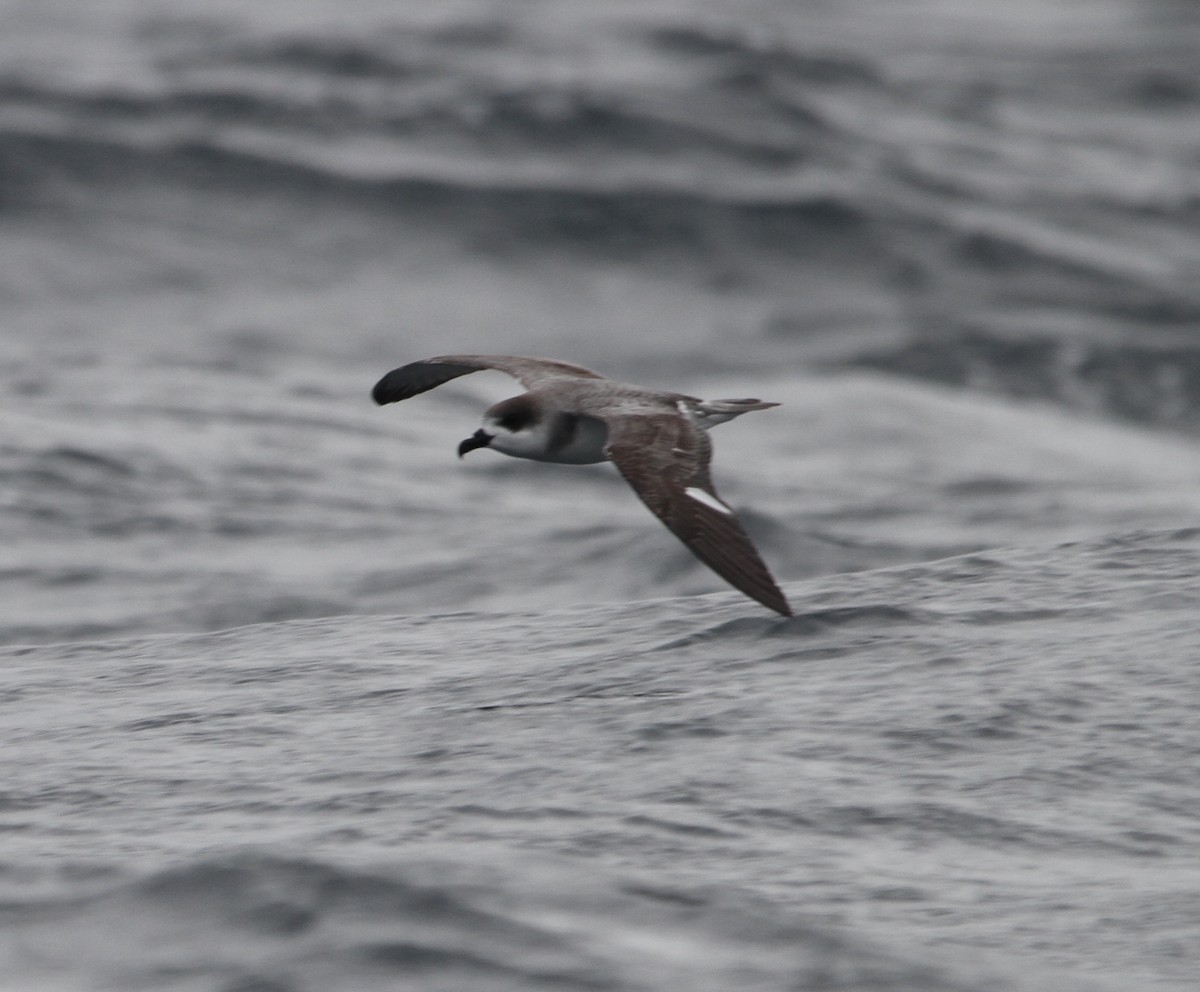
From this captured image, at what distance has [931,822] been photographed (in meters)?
4.96

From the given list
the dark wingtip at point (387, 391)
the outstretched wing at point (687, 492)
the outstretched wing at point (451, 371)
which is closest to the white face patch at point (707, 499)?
the outstretched wing at point (687, 492)

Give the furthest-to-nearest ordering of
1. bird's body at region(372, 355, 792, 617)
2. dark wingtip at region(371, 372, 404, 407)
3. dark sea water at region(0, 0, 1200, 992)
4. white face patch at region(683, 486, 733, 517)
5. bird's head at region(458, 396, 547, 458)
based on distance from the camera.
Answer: dark wingtip at region(371, 372, 404, 407)
bird's head at region(458, 396, 547, 458)
white face patch at region(683, 486, 733, 517)
bird's body at region(372, 355, 792, 617)
dark sea water at region(0, 0, 1200, 992)

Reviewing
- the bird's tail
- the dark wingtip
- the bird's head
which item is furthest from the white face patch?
the dark wingtip

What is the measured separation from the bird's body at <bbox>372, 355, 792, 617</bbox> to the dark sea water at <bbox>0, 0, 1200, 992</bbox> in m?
0.42

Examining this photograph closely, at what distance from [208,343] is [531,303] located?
3.53 meters

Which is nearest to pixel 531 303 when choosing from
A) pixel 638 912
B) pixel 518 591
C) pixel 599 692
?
pixel 518 591

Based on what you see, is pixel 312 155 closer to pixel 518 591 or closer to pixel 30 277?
pixel 30 277

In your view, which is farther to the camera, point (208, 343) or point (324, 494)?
point (208, 343)

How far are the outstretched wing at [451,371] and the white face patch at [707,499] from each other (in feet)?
6.76

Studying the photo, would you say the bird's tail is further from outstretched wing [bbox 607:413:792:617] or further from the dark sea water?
the dark sea water

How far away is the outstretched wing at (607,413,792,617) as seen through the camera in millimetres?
6051

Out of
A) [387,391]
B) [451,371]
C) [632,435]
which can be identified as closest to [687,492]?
[632,435]

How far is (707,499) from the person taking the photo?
21.2ft

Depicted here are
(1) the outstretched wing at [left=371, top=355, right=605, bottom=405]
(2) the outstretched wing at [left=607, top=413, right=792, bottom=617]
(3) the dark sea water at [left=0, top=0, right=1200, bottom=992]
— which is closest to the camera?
(3) the dark sea water at [left=0, top=0, right=1200, bottom=992]
